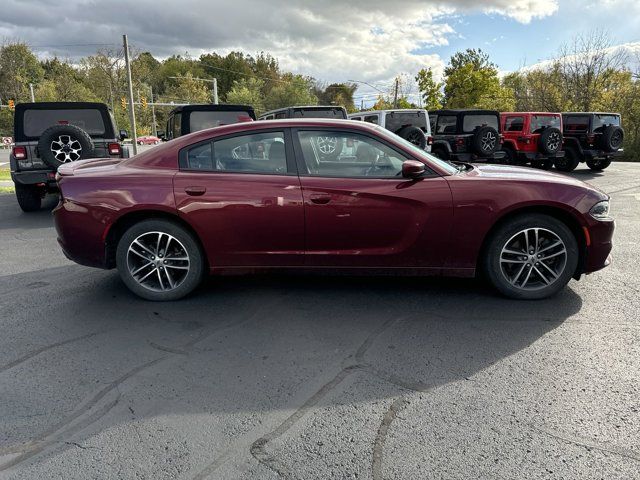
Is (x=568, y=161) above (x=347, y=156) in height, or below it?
below

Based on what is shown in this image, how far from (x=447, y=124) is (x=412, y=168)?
11990mm

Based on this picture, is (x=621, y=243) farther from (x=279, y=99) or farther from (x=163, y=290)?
(x=279, y=99)

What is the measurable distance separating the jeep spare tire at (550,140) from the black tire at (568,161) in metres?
1.41

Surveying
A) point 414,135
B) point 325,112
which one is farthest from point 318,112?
point 414,135

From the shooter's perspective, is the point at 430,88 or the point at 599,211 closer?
the point at 599,211

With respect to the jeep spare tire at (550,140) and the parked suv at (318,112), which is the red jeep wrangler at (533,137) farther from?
the parked suv at (318,112)

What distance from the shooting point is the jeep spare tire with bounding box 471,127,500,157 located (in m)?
13.7

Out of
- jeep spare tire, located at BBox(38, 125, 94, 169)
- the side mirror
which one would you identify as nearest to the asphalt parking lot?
the side mirror

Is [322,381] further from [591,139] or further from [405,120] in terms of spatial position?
[591,139]

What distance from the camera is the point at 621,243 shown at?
6.17 metres

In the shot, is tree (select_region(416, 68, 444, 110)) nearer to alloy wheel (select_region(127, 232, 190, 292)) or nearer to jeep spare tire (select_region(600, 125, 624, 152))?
jeep spare tire (select_region(600, 125, 624, 152))

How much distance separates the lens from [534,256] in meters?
4.05

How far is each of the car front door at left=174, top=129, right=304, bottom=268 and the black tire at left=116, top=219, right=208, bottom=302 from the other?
127 millimetres

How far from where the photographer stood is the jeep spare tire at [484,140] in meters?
13.7
